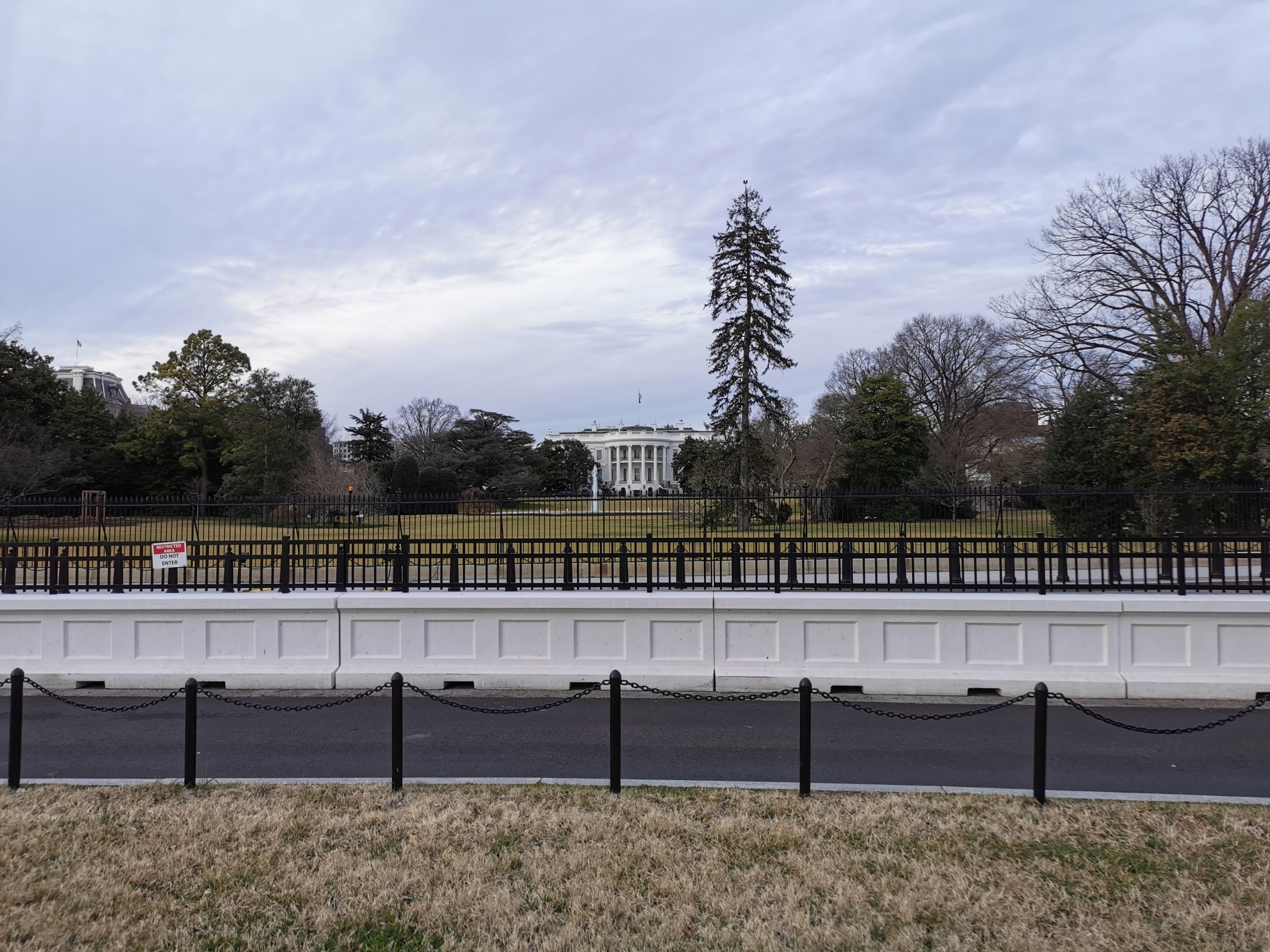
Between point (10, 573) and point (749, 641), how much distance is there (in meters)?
10.6

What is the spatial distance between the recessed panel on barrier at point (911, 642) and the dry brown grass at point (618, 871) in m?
3.86

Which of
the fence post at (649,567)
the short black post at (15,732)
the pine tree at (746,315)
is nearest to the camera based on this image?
the short black post at (15,732)

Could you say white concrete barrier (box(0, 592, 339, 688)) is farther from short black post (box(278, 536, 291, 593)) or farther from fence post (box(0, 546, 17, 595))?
fence post (box(0, 546, 17, 595))

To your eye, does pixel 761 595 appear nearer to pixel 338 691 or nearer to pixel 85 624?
pixel 338 691

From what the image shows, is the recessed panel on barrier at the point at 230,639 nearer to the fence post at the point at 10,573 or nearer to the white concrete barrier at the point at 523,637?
the white concrete barrier at the point at 523,637

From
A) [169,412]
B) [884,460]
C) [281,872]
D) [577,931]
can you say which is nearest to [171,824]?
[281,872]

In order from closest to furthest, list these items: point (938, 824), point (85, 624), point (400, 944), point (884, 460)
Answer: point (400, 944) < point (938, 824) < point (85, 624) < point (884, 460)

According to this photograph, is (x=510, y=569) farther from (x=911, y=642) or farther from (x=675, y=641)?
(x=911, y=642)

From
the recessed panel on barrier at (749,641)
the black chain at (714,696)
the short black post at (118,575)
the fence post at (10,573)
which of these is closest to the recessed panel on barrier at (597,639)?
the black chain at (714,696)

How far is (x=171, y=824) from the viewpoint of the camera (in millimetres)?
5547

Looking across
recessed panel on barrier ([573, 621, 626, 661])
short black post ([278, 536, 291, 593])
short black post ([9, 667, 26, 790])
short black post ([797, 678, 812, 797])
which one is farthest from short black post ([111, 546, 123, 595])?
short black post ([797, 678, 812, 797])

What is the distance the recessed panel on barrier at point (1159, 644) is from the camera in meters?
9.47

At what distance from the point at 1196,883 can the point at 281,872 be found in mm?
5597

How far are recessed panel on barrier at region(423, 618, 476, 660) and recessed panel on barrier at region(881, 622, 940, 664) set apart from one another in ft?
17.4
